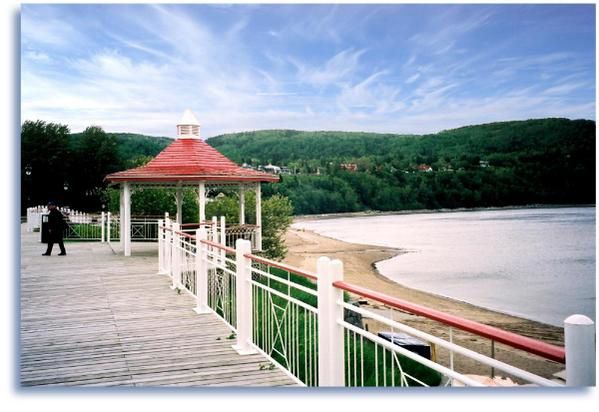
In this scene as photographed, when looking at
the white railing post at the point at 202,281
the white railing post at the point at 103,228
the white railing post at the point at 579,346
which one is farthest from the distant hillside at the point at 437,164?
the white railing post at the point at 103,228

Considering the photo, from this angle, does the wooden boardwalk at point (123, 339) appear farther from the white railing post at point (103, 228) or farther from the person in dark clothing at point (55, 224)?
the white railing post at point (103, 228)

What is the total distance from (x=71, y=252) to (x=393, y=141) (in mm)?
7393

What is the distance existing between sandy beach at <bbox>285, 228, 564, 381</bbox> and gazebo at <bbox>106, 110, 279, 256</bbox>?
1.99 metres

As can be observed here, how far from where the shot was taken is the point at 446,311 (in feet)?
36.1

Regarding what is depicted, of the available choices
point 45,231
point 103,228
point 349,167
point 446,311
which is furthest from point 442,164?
point 103,228

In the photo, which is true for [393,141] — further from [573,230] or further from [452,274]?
[452,274]

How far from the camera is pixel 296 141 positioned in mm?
7781

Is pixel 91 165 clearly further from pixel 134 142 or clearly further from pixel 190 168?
pixel 134 142

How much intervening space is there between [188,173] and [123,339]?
20.2ft

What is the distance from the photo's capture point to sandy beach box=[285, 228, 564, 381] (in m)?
7.53

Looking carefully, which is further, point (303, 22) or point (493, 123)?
point (493, 123)

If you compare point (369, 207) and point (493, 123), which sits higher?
point (493, 123)
